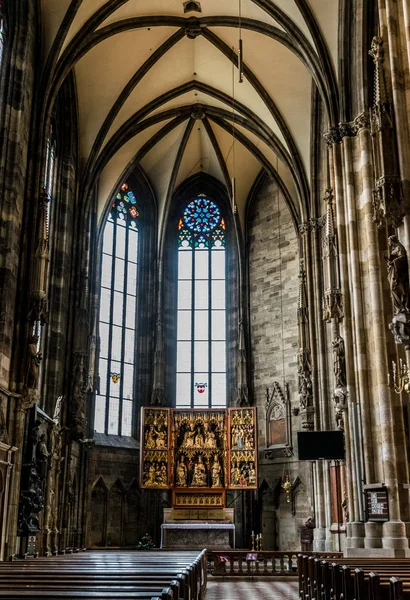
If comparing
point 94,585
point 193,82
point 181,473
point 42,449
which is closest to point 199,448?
point 181,473

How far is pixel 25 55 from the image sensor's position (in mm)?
17625

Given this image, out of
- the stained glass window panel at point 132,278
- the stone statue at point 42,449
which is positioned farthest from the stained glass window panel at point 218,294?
the stone statue at point 42,449

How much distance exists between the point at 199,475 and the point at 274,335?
22.7 feet

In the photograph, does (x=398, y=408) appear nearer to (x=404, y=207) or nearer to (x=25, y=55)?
(x=404, y=207)

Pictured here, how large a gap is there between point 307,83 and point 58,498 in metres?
15.7

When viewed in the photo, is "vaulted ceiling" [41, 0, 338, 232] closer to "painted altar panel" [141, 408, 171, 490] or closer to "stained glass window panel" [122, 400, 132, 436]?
"stained glass window panel" [122, 400, 132, 436]

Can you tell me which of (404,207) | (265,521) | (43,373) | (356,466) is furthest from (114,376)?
(404,207)

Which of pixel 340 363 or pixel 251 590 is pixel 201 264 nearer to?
pixel 340 363

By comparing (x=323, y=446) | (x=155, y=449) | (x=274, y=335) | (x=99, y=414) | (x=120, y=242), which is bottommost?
(x=323, y=446)

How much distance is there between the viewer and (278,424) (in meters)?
26.4

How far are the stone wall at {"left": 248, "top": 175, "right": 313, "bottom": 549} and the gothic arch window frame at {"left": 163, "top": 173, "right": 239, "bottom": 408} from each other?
0.78m

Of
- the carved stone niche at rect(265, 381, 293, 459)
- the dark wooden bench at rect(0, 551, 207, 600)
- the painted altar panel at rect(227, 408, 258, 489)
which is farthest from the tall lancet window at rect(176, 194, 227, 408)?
the dark wooden bench at rect(0, 551, 207, 600)

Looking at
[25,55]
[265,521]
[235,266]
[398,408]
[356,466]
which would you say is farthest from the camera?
[235,266]

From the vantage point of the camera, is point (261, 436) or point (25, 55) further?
point (261, 436)
